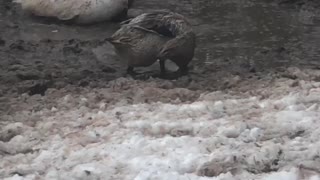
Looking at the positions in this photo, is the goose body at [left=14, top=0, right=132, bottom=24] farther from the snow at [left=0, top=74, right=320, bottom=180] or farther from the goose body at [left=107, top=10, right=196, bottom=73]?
the snow at [left=0, top=74, right=320, bottom=180]

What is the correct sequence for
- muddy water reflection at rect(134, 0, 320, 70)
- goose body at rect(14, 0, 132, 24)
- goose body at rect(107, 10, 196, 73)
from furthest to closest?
goose body at rect(14, 0, 132, 24) < muddy water reflection at rect(134, 0, 320, 70) < goose body at rect(107, 10, 196, 73)

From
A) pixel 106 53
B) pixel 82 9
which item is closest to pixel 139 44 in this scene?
pixel 106 53

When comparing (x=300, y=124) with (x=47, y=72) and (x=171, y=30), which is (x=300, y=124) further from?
(x=47, y=72)

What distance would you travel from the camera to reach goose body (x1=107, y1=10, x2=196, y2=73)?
7.18 m

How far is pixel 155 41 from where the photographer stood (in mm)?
7199

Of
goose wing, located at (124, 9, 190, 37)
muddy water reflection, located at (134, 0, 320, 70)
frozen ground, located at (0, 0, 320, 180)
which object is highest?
goose wing, located at (124, 9, 190, 37)

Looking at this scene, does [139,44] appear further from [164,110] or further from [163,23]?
[164,110]

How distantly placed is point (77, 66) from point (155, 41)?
1170 millimetres

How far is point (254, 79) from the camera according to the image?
7.12 metres

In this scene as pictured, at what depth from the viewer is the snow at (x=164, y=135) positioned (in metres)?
4.51

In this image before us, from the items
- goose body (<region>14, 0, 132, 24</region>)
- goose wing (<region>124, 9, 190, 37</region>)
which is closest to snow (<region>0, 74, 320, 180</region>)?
goose wing (<region>124, 9, 190, 37</region>)

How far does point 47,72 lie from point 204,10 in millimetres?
4387

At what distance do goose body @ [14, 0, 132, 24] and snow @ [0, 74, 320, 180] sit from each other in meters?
3.71

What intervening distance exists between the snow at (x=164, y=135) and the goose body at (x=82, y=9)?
3707 mm
